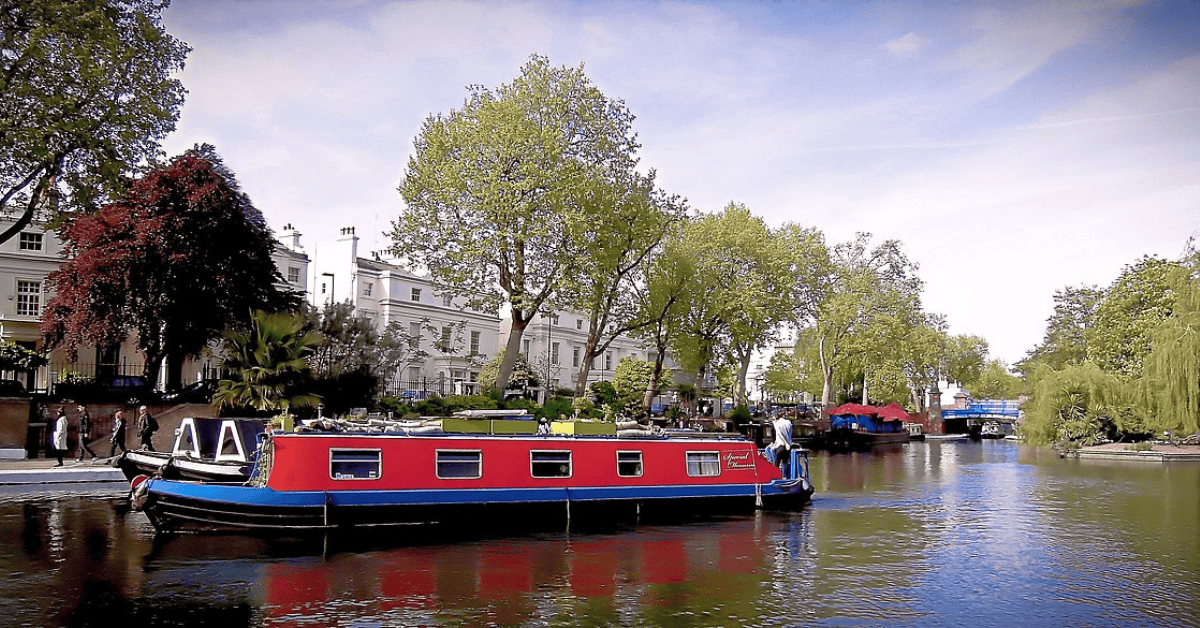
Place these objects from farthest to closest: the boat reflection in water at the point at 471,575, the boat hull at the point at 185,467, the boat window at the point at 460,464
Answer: the boat window at the point at 460,464, the boat hull at the point at 185,467, the boat reflection in water at the point at 471,575

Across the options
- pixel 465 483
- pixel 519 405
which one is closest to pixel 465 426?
pixel 465 483

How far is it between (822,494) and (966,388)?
87.9 m

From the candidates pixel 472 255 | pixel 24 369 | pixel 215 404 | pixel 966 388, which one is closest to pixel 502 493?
pixel 215 404

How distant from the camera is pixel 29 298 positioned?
1802 inches

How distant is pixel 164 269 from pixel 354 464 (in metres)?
16.5

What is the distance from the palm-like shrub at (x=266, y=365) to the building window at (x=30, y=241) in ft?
84.4

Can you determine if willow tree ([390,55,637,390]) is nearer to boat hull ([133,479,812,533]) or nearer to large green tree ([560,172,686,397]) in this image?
large green tree ([560,172,686,397])

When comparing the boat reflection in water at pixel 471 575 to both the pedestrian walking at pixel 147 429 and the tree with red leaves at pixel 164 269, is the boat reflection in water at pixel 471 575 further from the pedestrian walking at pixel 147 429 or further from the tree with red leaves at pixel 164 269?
the tree with red leaves at pixel 164 269

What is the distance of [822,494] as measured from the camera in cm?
2978

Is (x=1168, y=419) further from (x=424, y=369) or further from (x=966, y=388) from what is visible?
(x=966, y=388)

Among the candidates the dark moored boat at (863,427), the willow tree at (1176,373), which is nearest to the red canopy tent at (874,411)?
the dark moored boat at (863,427)

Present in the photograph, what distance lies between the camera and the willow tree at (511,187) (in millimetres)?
33312

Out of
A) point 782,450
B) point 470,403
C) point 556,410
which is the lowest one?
Answer: point 782,450

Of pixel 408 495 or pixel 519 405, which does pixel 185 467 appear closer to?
pixel 408 495
